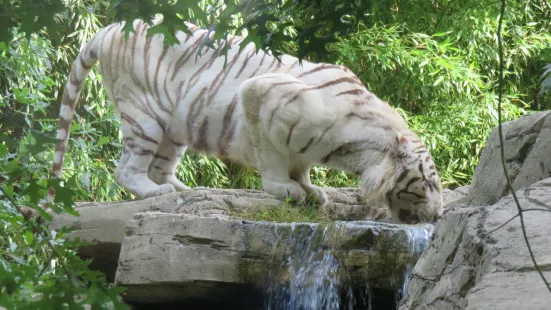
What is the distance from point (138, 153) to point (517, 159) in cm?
207

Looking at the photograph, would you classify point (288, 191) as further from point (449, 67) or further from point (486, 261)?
point (449, 67)

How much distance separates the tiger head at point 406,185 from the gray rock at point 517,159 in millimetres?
304

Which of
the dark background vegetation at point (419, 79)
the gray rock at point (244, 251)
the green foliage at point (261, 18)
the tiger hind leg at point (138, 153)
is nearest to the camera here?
the green foliage at point (261, 18)

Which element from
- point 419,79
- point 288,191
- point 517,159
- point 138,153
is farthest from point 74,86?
point 419,79

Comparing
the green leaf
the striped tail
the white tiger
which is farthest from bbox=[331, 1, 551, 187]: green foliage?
the green leaf

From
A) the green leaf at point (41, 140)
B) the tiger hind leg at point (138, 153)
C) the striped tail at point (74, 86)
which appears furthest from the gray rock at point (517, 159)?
the green leaf at point (41, 140)

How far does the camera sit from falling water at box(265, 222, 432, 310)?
11.6ft

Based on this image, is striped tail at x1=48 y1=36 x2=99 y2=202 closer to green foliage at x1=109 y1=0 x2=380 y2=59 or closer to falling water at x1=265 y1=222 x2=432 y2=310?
falling water at x1=265 y1=222 x2=432 y2=310

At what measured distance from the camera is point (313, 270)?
3562mm

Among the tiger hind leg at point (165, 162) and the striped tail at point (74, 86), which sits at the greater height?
the striped tail at point (74, 86)

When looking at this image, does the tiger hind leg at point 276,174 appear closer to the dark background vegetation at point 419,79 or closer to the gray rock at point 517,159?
the gray rock at point 517,159

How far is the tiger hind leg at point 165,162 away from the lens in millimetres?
4957

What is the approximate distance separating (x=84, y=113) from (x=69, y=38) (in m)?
0.57

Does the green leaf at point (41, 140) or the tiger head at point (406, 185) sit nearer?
the green leaf at point (41, 140)
